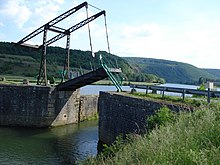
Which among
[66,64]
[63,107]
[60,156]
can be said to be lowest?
[60,156]

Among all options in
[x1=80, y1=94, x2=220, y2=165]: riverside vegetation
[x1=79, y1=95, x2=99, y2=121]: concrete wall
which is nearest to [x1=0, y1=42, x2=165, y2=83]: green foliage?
[x1=79, y1=95, x2=99, y2=121]: concrete wall

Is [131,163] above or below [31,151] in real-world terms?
above

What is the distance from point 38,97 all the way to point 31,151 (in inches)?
317

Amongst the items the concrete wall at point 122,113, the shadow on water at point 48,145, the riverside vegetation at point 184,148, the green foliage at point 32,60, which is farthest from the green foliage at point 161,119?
the green foliage at point 32,60

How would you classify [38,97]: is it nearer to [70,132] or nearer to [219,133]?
[70,132]

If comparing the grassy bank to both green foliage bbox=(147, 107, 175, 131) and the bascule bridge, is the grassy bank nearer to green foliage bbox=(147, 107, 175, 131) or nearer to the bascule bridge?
green foliage bbox=(147, 107, 175, 131)

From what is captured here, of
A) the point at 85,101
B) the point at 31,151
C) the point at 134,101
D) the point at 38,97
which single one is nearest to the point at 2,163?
the point at 31,151

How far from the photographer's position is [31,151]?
16672mm

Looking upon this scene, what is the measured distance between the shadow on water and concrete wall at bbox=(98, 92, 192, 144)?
139 cm

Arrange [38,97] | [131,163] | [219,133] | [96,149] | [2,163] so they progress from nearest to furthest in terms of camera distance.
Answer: [131,163], [219,133], [2,163], [96,149], [38,97]

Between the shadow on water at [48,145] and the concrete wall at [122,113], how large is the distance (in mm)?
1388

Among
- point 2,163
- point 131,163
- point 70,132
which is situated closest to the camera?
point 131,163

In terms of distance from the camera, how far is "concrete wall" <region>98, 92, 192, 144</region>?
1350cm

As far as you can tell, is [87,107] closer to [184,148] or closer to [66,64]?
[66,64]
